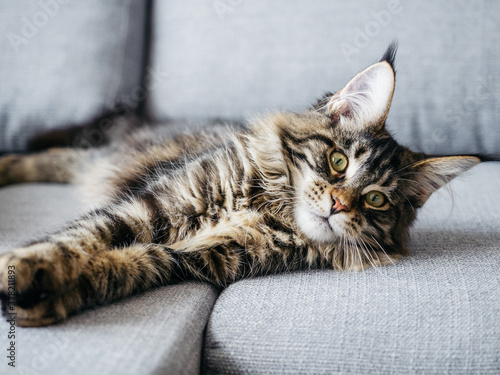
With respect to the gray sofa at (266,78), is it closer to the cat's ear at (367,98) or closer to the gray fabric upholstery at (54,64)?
the gray fabric upholstery at (54,64)

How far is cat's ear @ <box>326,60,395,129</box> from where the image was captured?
1.26 m

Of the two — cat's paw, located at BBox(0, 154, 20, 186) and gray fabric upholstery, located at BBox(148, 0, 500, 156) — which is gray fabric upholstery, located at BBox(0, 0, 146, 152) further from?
gray fabric upholstery, located at BBox(148, 0, 500, 156)

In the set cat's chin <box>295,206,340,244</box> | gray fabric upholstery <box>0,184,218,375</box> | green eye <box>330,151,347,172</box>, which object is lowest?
gray fabric upholstery <box>0,184,218,375</box>

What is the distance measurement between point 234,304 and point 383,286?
392 millimetres

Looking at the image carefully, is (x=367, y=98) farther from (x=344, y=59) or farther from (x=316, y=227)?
(x=344, y=59)

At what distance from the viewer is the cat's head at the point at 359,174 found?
1.22 m

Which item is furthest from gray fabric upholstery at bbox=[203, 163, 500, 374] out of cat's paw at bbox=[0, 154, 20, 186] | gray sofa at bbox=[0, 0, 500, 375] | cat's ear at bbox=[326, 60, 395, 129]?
cat's paw at bbox=[0, 154, 20, 186]

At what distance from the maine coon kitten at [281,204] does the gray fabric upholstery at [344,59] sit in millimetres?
650

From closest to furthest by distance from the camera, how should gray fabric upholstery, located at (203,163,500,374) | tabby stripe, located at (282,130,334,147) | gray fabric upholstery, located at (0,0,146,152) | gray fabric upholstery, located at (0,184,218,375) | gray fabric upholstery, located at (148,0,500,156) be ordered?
gray fabric upholstery, located at (0,184,218,375)
gray fabric upholstery, located at (203,163,500,374)
tabby stripe, located at (282,130,334,147)
gray fabric upholstery, located at (148,0,500,156)
gray fabric upholstery, located at (0,0,146,152)

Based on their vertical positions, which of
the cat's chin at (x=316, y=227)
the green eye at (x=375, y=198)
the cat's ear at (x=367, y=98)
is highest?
the cat's ear at (x=367, y=98)

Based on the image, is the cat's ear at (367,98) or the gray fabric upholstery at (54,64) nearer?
the cat's ear at (367,98)

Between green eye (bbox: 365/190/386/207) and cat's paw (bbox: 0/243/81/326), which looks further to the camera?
green eye (bbox: 365/190/386/207)

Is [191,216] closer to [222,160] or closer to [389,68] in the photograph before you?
[222,160]

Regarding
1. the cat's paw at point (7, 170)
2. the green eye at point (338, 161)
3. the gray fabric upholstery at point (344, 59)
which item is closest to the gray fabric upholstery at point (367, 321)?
the green eye at point (338, 161)
